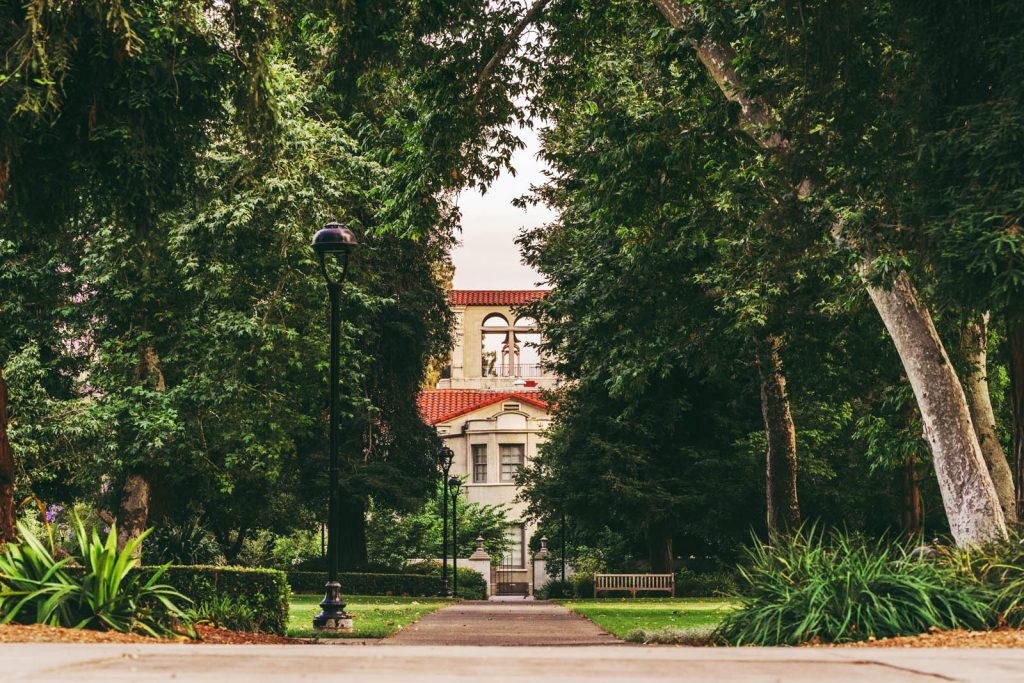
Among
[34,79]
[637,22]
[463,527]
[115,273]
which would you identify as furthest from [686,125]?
[463,527]

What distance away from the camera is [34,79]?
11.5m

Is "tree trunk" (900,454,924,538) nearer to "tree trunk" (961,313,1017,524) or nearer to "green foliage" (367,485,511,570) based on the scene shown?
"tree trunk" (961,313,1017,524)

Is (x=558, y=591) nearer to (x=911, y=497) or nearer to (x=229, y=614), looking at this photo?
(x=911, y=497)

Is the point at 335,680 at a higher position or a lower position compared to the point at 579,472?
lower

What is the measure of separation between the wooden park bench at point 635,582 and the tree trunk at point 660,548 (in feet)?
4.91

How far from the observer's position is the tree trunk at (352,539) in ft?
122

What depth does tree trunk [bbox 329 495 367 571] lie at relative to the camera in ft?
122

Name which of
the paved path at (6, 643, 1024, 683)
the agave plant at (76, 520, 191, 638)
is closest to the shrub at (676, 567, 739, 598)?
the agave plant at (76, 520, 191, 638)

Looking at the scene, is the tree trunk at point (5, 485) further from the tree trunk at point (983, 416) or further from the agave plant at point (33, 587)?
the tree trunk at point (983, 416)

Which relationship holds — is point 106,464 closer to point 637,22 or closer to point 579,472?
point 579,472

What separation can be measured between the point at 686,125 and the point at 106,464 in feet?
52.0

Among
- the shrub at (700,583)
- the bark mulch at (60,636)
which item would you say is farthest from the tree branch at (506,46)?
the shrub at (700,583)

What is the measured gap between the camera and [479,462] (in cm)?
5841

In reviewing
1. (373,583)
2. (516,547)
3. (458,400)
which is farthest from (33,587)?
(458,400)
